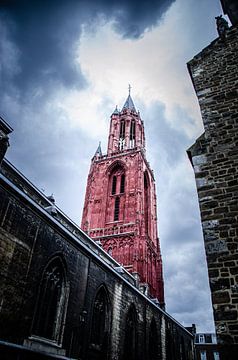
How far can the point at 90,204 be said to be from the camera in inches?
1506

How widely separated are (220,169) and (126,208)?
29.3m

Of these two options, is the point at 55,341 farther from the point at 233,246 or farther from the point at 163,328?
the point at 163,328

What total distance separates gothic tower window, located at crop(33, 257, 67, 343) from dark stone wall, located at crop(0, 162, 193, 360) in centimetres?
21

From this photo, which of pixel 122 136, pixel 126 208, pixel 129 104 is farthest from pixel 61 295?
pixel 129 104

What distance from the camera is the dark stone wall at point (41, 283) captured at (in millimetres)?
9734

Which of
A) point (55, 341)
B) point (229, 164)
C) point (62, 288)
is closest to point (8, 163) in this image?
point (62, 288)

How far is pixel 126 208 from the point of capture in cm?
3603

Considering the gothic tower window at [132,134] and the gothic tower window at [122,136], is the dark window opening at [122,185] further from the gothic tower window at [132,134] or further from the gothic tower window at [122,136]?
the gothic tower window at [132,134]

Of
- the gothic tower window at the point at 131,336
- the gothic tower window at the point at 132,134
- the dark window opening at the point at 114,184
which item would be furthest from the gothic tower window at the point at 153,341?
the gothic tower window at the point at 132,134

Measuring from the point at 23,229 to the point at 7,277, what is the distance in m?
2.06

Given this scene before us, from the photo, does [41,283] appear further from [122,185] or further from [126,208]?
[122,185]

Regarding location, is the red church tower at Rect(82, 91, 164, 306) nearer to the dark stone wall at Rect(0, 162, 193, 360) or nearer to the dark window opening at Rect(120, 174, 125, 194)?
the dark window opening at Rect(120, 174, 125, 194)

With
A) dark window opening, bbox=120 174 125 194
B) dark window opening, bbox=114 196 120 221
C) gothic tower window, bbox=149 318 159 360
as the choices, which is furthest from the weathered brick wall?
dark window opening, bbox=120 174 125 194

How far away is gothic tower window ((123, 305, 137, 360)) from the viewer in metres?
17.6
